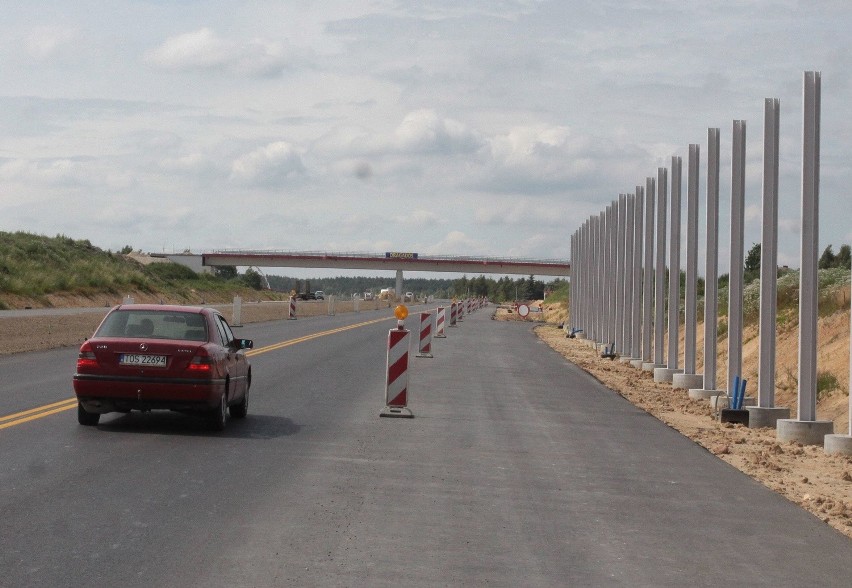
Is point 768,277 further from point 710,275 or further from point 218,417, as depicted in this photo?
point 218,417

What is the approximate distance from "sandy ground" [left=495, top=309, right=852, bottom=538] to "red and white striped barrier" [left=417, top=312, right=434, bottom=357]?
17.6 ft

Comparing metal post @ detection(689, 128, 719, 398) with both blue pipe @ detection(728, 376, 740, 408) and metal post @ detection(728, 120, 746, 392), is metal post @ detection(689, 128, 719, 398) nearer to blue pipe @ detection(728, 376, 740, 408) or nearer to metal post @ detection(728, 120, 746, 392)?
metal post @ detection(728, 120, 746, 392)

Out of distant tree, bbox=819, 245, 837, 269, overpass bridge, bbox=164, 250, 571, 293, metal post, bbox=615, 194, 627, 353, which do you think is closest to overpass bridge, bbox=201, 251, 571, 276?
overpass bridge, bbox=164, 250, 571, 293

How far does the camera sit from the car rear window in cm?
1393

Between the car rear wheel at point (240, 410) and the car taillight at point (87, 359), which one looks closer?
the car taillight at point (87, 359)

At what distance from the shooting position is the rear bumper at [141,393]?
1333 centimetres

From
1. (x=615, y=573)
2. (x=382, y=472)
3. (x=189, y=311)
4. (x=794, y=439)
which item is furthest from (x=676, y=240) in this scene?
(x=615, y=573)

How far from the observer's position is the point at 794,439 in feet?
51.6

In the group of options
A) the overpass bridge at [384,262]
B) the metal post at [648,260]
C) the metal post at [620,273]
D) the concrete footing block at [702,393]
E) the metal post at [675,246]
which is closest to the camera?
the concrete footing block at [702,393]

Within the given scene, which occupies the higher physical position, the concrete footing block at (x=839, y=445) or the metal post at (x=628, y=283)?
the metal post at (x=628, y=283)

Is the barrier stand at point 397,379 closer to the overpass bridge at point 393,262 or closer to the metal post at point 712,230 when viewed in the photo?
the metal post at point 712,230

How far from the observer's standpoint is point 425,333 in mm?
29062

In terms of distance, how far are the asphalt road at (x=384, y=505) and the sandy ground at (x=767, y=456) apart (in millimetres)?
354

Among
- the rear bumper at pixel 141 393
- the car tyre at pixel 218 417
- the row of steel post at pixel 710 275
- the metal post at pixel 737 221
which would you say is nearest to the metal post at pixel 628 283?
the row of steel post at pixel 710 275
